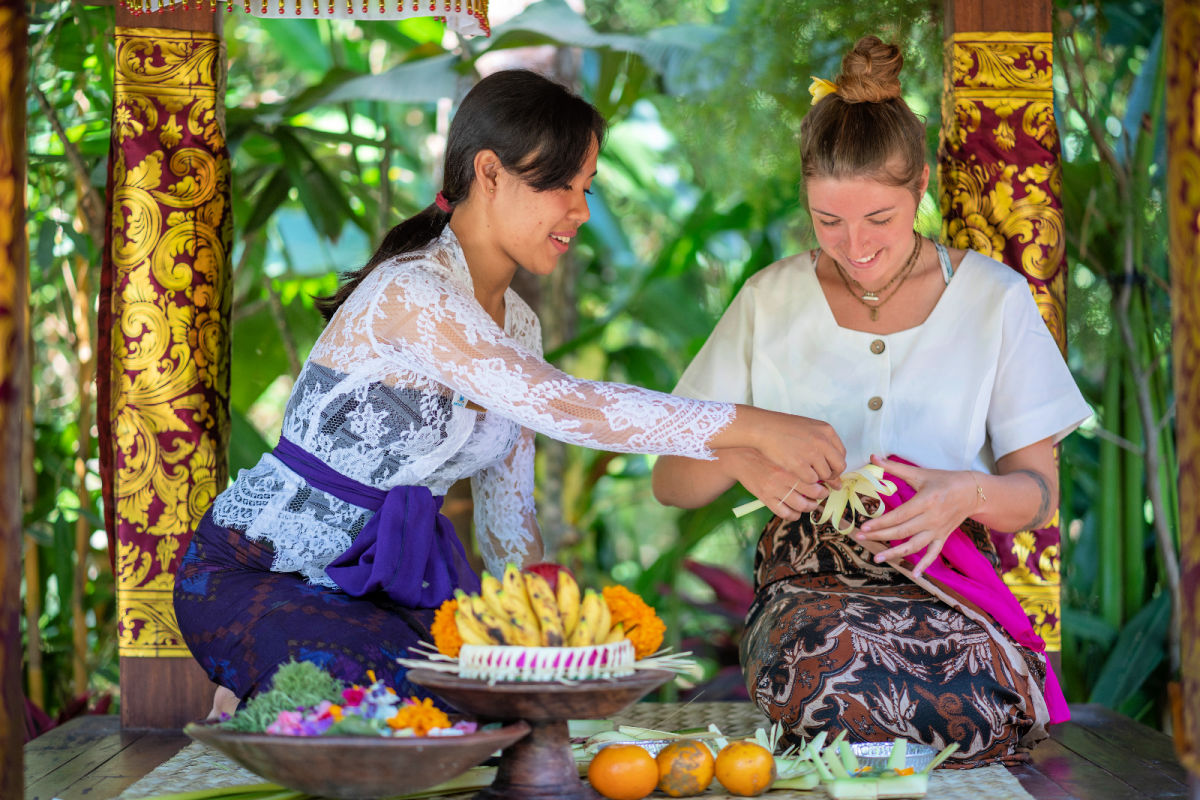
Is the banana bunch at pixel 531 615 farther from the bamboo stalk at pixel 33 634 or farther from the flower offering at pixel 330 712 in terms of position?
the bamboo stalk at pixel 33 634

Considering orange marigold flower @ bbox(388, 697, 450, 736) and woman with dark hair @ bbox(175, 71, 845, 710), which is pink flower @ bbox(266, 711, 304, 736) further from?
woman with dark hair @ bbox(175, 71, 845, 710)

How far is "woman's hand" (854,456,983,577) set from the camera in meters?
2.48

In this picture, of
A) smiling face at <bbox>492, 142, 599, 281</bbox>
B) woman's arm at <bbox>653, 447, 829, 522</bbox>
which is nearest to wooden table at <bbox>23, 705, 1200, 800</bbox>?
woman's arm at <bbox>653, 447, 829, 522</bbox>

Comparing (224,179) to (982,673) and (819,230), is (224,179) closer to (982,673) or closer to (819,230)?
(819,230)

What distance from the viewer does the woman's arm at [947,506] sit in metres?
2.48

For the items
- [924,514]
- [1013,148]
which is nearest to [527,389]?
[924,514]

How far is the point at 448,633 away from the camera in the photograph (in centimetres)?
208

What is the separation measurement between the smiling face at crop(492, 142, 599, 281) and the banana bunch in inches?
35.1

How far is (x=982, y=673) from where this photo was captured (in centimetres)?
248

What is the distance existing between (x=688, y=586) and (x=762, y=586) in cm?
624

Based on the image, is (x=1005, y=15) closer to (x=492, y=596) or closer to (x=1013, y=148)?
(x=1013, y=148)

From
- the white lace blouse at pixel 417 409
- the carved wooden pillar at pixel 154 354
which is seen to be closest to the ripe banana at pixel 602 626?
the white lace blouse at pixel 417 409

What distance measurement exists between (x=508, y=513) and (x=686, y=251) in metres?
2.66

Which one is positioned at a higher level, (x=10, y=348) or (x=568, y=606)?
(x=10, y=348)
